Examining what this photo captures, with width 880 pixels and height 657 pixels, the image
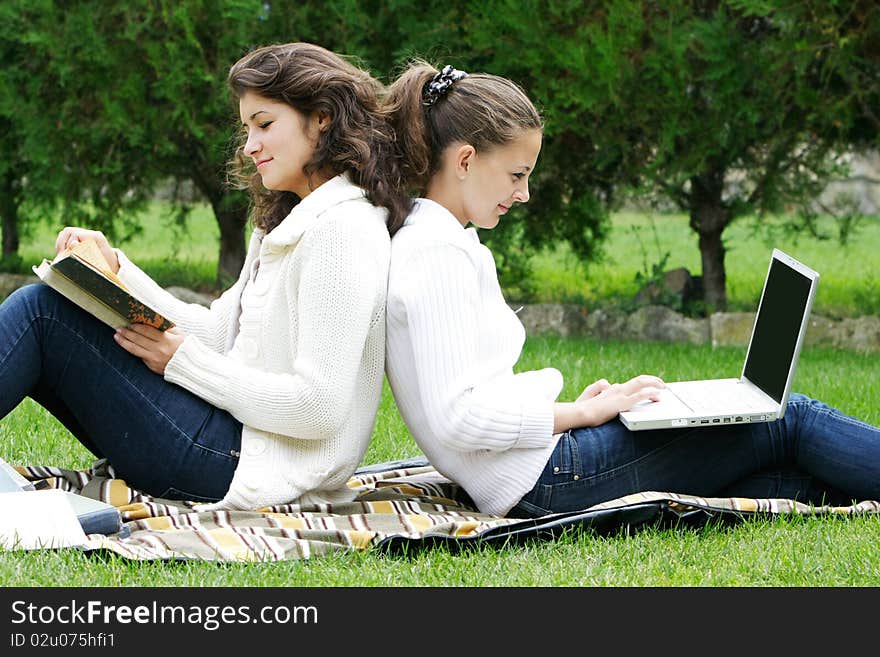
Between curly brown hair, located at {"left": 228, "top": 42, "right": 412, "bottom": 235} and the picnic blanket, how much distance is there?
0.77 meters

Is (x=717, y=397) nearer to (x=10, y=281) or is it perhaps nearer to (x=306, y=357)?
(x=306, y=357)

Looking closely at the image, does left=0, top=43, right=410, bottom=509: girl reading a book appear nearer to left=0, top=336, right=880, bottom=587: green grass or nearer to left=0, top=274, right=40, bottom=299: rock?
left=0, top=336, right=880, bottom=587: green grass

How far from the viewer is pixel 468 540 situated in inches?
127

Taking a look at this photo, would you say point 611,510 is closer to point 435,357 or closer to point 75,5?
point 435,357

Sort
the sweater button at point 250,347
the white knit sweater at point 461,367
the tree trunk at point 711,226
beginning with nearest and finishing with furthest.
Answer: the white knit sweater at point 461,367 < the sweater button at point 250,347 < the tree trunk at point 711,226

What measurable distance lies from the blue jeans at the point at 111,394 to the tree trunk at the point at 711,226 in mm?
5512

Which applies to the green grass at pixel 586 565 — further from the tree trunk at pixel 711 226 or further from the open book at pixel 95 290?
the tree trunk at pixel 711 226

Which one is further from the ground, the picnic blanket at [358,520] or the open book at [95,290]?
the open book at [95,290]

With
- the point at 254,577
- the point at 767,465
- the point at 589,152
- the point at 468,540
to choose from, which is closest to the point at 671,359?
the point at 589,152

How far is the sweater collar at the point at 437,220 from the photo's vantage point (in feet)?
10.6

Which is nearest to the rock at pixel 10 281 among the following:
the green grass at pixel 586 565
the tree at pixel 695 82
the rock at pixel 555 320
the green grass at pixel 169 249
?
the green grass at pixel 169 249

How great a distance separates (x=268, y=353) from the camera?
10.9 feet

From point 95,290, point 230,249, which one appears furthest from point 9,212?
point 95,290
